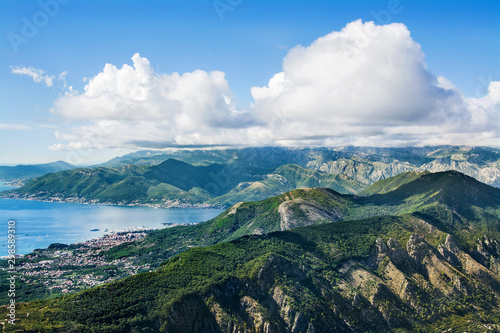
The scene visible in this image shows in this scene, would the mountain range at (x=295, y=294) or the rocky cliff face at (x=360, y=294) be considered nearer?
the mountain range at (x=295, y=294)

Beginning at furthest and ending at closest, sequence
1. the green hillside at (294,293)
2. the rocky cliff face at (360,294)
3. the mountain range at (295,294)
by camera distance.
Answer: the rocky cliff face at (360,294) < the mountain range at (295,294) < the green hillside at (294,293)

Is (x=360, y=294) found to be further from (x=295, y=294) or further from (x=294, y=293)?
(x=294, y=293)

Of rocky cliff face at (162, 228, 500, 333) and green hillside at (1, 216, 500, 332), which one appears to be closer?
green hillside at (1, 216, 500, 332)

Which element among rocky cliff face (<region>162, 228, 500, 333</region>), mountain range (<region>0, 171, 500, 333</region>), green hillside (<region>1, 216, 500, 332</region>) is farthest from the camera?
rocky cliff face (<region>162, 228, 500, 333</region>)

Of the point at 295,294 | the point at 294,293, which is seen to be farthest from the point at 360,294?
the point at 294,293

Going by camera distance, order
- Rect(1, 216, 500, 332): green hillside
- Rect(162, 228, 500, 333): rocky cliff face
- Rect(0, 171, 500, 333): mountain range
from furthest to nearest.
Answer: Rect(162, 228, 500, 333): rocky cliff face
Rect(0, 171, 500, 333): mountain range
Rect(1, 216, 500, 332): green hillside

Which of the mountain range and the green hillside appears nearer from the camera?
the green hillside

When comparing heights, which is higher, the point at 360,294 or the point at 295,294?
the point at 295,294

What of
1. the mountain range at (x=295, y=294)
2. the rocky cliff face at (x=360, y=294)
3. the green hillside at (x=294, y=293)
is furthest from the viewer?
the rocky cliff face at (x=360, y=294)

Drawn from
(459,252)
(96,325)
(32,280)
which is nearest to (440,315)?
(459,252)
